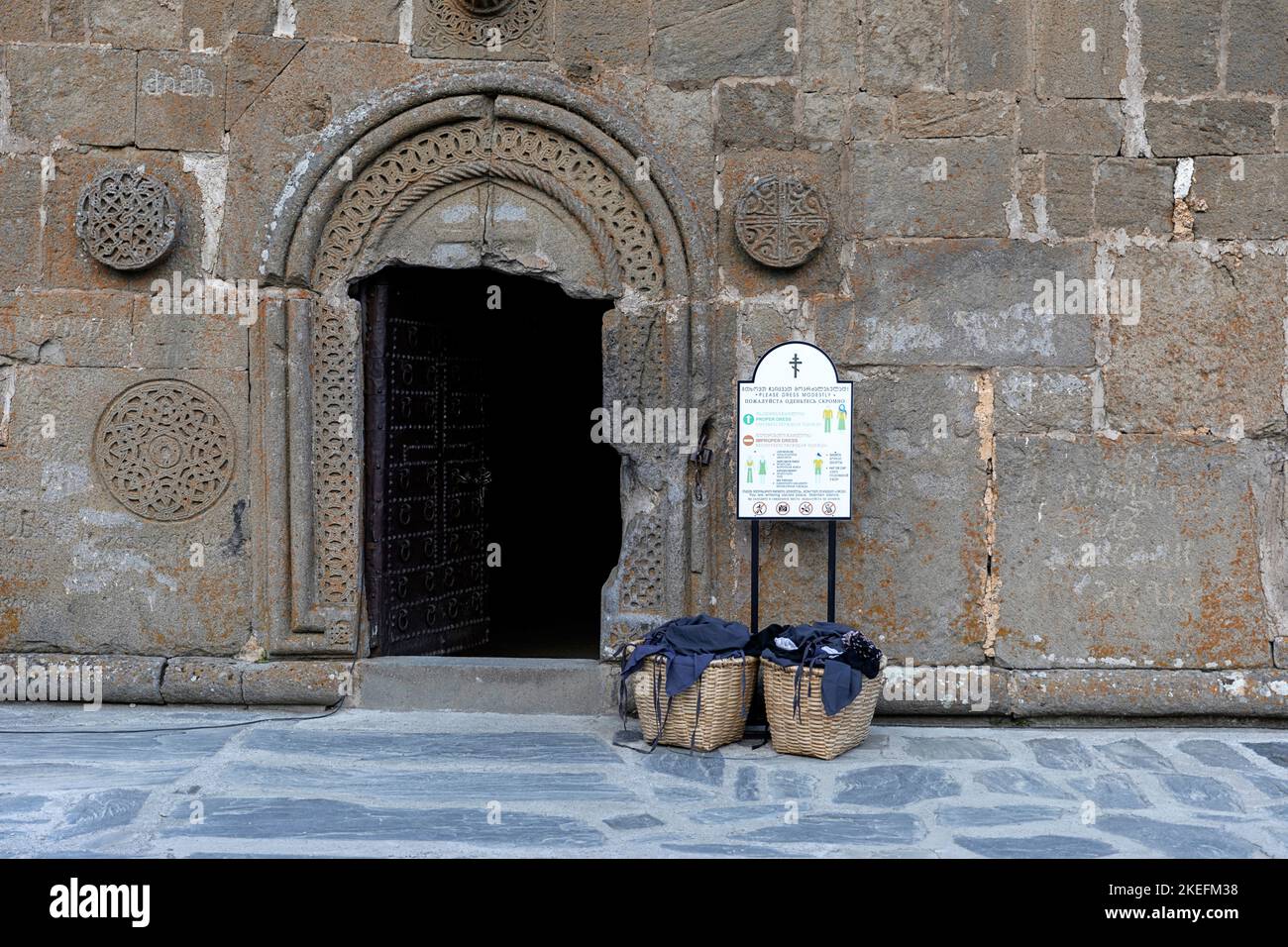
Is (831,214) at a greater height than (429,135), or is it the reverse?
(429,135)

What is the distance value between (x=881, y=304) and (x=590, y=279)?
4.14 ft

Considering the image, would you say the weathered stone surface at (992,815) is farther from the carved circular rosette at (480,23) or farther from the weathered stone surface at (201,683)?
the carved circular rosette at (480,23)

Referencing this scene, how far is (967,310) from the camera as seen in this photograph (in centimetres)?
558

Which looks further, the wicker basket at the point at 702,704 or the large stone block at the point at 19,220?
the large stone block at the point at 19,220

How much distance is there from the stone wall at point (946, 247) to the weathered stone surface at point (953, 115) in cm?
1

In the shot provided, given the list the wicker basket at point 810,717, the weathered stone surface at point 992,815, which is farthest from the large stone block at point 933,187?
the weathered stone surface at point 992,815

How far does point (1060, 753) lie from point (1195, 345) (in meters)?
1.84

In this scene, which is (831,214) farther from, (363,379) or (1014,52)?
(363,379)

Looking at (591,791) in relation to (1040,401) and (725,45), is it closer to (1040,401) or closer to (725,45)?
(1040,401)

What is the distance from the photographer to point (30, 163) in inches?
225

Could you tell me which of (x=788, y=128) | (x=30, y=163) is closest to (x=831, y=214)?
(x=788, y=128)

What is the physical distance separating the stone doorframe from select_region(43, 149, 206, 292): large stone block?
1.22 ft

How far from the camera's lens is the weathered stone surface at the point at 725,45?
5633mm

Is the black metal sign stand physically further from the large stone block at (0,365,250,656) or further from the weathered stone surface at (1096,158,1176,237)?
the large stone block at (0,365,250,656)
